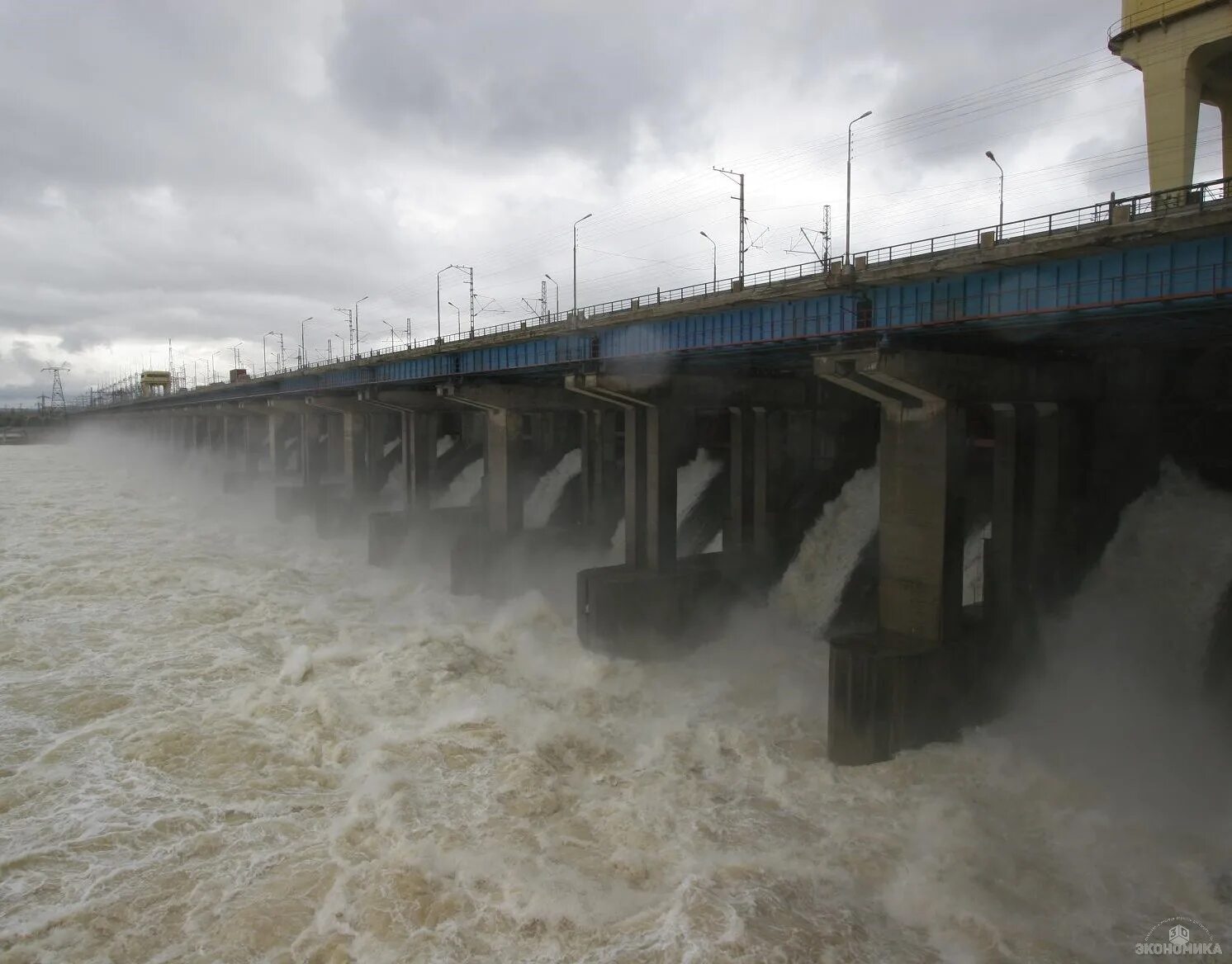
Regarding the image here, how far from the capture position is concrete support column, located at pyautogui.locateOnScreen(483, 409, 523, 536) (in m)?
33.6

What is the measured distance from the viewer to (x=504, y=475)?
111 ft

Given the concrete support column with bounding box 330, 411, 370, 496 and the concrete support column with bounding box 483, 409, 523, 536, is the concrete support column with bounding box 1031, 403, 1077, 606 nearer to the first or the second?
the concrete support column with bounding box 483, 409, 523, 536

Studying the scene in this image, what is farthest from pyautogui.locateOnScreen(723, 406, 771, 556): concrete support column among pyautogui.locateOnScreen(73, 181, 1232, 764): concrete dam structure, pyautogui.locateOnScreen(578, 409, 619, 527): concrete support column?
pyautogui.locateOnScreen(578, 409, 619, 527): concrete support column

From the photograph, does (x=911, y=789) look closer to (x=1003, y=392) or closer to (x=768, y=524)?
(x=1003, y=392)

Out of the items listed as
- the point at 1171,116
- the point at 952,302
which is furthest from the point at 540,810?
the point at 1171,116

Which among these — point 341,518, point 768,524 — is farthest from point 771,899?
point 341,518

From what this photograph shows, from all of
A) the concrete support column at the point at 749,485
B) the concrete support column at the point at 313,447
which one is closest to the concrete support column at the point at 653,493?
the concrete support column at the point at 749,485

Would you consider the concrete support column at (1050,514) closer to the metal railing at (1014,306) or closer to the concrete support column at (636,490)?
the metal railing at (1014,306)

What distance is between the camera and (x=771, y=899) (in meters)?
12.1

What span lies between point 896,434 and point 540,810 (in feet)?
37.3

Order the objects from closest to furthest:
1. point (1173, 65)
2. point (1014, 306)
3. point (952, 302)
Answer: point (1014, 306) < point (952, 302) < point (1173, 65)

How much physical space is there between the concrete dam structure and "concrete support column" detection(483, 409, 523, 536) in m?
0.10

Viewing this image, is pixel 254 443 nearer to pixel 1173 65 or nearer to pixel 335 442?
pixel 335 442

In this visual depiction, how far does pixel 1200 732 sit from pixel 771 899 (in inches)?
399
